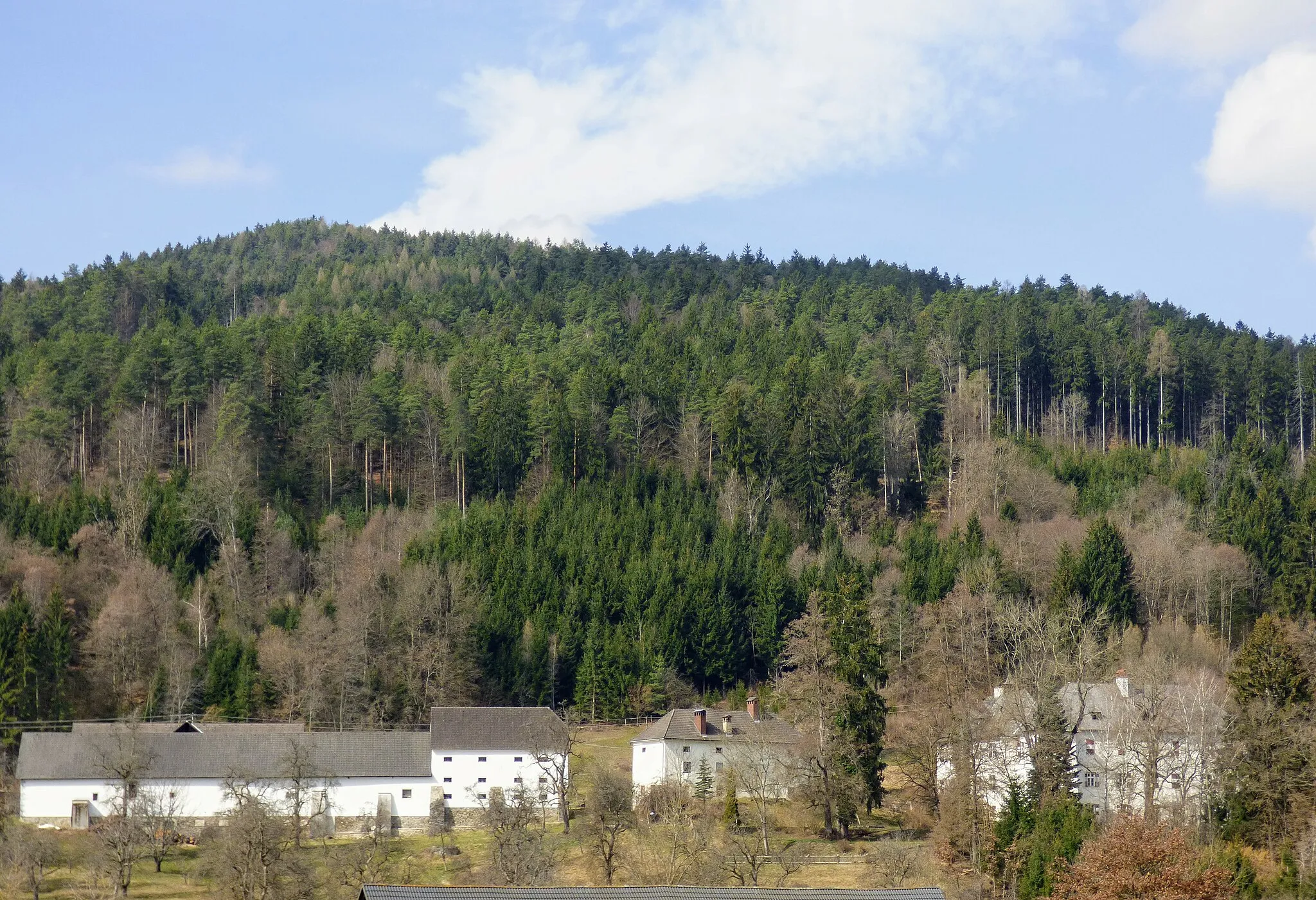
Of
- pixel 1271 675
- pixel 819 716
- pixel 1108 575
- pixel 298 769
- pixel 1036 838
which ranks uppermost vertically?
pixel 1108 575

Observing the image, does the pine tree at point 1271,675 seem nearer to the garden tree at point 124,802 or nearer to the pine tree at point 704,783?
the pine tree at point 704,783

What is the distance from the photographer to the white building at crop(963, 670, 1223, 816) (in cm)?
5572

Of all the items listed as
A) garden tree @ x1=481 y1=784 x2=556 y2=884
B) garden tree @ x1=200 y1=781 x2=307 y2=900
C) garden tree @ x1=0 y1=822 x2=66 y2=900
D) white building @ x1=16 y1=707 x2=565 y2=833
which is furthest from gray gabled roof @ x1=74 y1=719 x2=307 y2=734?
garden tree @ x1=200 y1=781 x2=307 y2=900

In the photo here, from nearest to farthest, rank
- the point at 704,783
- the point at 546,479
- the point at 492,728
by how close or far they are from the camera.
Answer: the point at 704,783, the point at 492,728, the point at 546,479

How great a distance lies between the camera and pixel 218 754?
69125 millimetres

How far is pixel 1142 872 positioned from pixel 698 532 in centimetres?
5824

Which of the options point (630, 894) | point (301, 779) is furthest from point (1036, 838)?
point (301, 779)

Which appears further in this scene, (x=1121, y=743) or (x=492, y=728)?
(x=492, y=728)

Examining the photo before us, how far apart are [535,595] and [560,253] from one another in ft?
373

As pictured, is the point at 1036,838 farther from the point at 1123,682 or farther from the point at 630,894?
the point at 630,894

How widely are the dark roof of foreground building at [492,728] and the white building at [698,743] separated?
458 centimetres

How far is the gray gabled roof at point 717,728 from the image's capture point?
235 feet

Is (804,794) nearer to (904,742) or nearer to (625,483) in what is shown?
(904,742)

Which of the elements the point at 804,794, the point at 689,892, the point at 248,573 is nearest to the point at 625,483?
the point at 248,573
